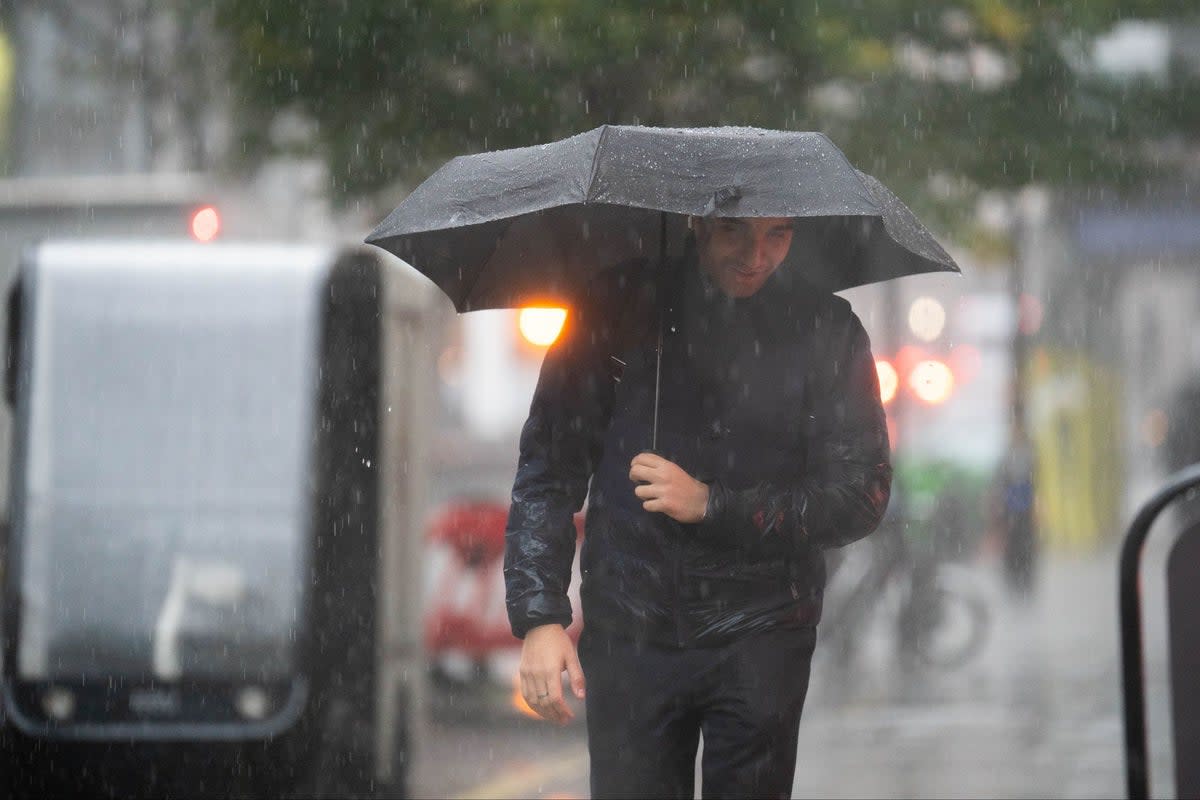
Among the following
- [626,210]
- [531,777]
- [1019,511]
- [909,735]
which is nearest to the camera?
[626,210]

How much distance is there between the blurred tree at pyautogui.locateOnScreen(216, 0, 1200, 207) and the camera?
11320 mm

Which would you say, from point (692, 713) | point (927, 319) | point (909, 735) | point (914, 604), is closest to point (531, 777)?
point (909, 735)

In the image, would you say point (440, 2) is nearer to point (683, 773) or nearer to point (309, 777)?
point (309, 777)

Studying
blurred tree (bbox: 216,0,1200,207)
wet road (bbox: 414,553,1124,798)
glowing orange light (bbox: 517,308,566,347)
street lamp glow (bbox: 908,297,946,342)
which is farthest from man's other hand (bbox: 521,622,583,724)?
street lamp glow (bbox: 908,297,946,342)

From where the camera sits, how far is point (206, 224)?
11.3 m

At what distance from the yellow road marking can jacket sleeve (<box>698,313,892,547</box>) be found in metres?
5.51

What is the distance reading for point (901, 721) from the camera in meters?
12.2

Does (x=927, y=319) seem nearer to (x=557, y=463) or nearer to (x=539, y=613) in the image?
(x=557, y=463)

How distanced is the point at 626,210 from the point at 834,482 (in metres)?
0.87

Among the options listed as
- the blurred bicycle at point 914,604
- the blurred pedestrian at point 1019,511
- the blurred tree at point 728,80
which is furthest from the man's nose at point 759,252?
the blurred pedestrian at point 1019,511

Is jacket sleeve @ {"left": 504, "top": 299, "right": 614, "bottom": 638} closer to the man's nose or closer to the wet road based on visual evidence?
the man's nose

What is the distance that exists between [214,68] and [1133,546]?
572 inches

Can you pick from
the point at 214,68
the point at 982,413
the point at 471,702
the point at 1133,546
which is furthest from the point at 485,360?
the point at 1133,546

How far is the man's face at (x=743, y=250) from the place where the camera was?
13.6 feet
